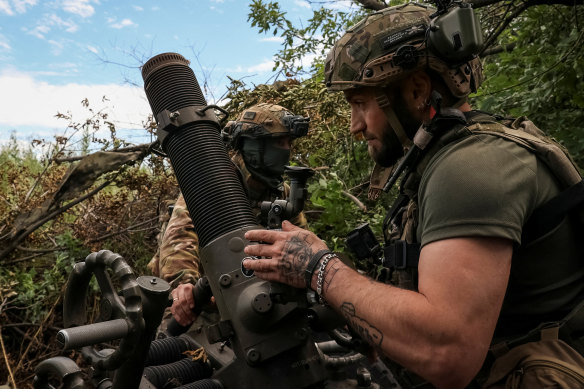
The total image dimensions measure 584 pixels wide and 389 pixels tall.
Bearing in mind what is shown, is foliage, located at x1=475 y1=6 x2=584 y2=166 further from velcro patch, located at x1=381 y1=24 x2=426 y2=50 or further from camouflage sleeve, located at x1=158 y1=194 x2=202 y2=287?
camouflage sleeve, located at x1=158 y1=194 x2=202 y2=287

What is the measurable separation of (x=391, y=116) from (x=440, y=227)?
67cm

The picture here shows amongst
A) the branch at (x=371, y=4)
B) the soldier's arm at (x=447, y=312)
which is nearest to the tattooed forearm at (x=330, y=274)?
the soldier's arm at (x=447, y=312)

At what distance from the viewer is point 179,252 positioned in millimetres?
4289

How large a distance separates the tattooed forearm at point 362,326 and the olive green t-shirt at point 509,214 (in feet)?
1.12

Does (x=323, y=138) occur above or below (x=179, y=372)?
above

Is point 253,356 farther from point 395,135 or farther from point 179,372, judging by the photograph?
point 395,135

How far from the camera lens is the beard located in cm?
216

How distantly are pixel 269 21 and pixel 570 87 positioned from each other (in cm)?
375

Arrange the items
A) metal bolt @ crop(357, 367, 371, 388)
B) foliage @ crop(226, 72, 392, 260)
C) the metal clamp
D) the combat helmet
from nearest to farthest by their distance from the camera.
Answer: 1. metal bolt @ crop(357, 367, 371, 388)
2. the metal clamp
3. the combat helmet
4. foliage @ crop(226, 72, 392, 260)

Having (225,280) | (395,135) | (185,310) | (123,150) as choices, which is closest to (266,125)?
(123,150)

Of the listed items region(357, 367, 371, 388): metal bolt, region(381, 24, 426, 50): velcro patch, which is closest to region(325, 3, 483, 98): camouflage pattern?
region(381, 24, 426, 50): velcro patch

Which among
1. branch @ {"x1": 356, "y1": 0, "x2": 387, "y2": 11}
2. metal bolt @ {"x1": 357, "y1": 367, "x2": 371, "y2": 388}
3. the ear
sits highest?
branch @ {"x1": 356, "y1": 0, "x2": 387, "y2": 11}

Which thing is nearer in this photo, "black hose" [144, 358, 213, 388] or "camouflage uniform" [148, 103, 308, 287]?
"black hose" [144, 358, 213, 388]

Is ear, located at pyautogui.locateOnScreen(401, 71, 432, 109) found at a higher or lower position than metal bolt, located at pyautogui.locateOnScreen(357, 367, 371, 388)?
higher
